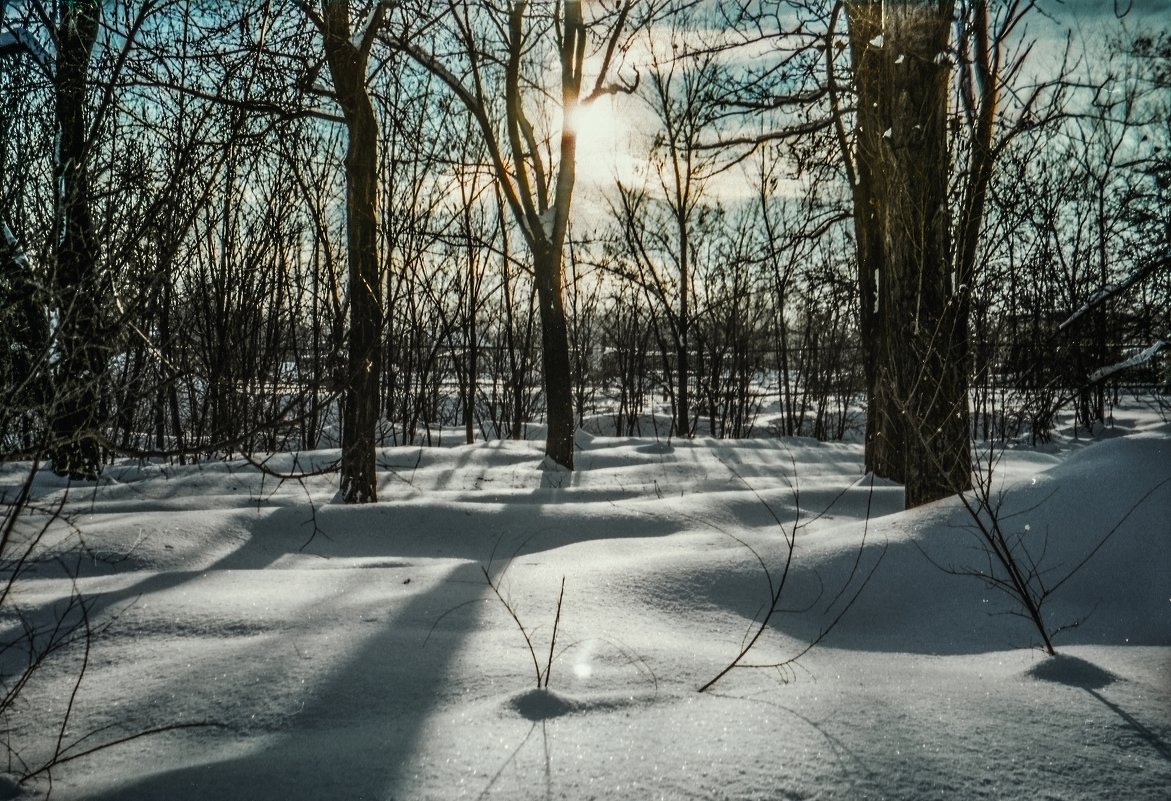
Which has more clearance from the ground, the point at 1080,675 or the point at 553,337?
the point at 553,337

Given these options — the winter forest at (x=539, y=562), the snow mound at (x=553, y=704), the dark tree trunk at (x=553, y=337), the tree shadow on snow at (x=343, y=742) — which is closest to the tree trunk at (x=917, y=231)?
the winter forest at (x=539, y=562)

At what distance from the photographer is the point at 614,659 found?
2.13 meters

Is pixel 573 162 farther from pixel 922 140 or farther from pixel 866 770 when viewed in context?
pixel 866 770

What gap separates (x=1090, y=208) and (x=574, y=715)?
14100 millimetres

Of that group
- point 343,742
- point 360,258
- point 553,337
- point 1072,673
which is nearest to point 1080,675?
point 1072,673

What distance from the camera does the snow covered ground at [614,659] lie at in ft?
5.07

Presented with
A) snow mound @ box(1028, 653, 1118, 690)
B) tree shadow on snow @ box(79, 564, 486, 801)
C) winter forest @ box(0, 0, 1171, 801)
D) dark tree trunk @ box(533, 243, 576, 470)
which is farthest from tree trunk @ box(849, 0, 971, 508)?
dark tree trunk @ box(533, 243, 576, 470)

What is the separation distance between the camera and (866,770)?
1551 mm

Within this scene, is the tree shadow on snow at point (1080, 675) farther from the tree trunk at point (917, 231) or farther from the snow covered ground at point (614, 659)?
the tree trunk at point (917, 231)

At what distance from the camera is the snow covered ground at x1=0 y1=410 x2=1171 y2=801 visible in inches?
60.8

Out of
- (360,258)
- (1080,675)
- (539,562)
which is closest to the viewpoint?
(1080,675)

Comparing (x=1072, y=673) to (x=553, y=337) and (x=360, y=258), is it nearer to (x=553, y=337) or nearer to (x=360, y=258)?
(x=360, y=258)

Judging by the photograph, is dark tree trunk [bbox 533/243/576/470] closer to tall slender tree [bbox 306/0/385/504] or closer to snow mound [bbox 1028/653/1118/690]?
tall slender tree [bbox 306/0/385/504]

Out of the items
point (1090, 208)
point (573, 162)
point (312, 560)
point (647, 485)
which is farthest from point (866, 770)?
point (1090, 208)
